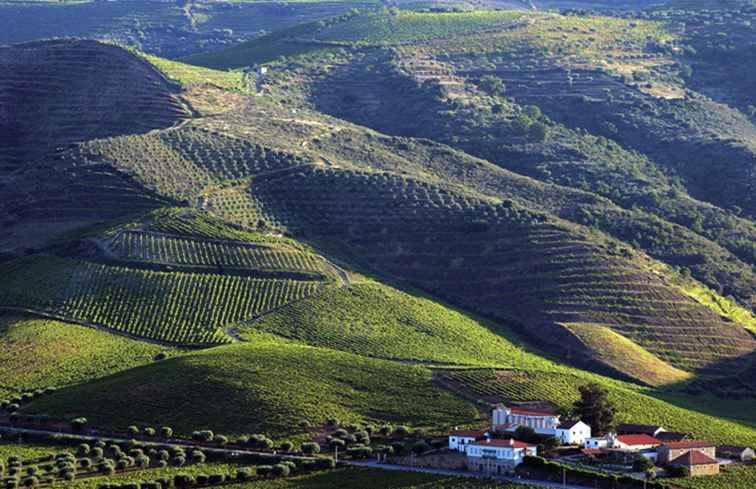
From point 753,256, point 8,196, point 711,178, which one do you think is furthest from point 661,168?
point 8,196

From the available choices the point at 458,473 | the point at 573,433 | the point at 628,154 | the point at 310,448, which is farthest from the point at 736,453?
the point at 628,154

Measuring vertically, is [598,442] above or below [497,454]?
below

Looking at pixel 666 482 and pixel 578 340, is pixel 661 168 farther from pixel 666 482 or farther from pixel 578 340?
pixel 666 482

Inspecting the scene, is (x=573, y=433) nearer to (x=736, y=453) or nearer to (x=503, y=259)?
(x=736, y=453)

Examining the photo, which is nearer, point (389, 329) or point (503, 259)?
point (389, 329)

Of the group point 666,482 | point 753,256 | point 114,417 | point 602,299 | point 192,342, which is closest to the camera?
point 666,482

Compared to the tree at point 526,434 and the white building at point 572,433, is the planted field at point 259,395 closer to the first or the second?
the tree at point 526,434
